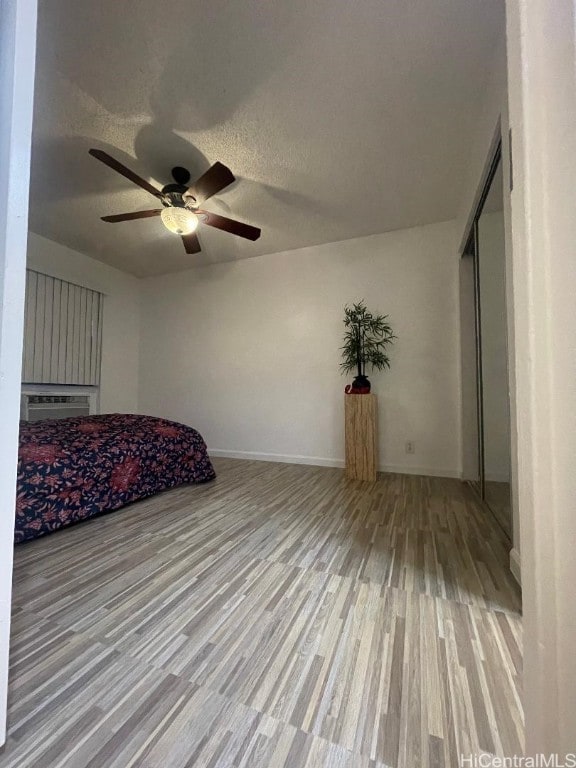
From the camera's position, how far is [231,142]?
212 centimetres

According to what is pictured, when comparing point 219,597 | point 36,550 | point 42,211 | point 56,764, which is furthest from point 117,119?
point 56,764

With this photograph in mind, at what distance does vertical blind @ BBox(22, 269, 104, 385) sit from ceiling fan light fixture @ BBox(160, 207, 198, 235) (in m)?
2.20

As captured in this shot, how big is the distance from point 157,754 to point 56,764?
0.21m

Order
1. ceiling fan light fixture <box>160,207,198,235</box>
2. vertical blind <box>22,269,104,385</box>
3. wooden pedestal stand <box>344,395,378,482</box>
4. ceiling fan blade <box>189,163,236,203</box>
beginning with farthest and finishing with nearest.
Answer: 1. vertical blind <box>22,269,104,385</box>
2. wooden pedestal stand <box>344,395,378,482</box>
3. ceiling fan light fixture <box>160,207,198,235</box>
4. ceiling fan blade <box>189,163,236,203</box>

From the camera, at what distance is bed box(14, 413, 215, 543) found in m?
1.71

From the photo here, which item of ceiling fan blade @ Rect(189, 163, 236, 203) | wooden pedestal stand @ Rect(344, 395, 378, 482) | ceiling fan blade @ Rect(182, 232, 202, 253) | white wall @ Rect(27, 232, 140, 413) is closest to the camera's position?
ceiling fan blade @ Rect(189, 163, 236, 203)

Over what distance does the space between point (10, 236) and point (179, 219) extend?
188 cm

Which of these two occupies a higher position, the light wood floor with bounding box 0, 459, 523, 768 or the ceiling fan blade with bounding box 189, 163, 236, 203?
the ceiling fan blade with bounding box 189, 163, 236, 203

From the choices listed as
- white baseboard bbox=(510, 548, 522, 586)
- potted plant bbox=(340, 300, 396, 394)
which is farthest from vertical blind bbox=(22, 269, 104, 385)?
white baseboard bbox=(510, 548, 522, 586)

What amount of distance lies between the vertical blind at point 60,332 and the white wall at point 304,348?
0.76 metres

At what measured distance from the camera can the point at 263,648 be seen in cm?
97

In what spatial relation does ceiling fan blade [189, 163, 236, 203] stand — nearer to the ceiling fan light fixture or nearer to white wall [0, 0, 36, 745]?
the ceiling fan light fixture

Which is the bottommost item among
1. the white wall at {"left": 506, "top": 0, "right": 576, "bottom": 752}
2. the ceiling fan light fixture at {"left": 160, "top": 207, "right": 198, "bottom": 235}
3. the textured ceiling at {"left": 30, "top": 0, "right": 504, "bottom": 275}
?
the white wall at {"left": 506, "top": 0, "right": 576, "bottom": 752}

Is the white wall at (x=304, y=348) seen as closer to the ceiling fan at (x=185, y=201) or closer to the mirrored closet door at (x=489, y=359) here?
the mirrored closet door at (x=489, y=359)
